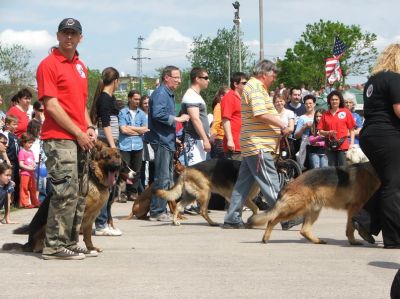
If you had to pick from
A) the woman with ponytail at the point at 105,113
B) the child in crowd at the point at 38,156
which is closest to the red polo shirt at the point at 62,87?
the woman with ponytail at the point at 105,113

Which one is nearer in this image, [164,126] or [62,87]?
[62,87]

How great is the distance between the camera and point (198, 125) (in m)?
11.1

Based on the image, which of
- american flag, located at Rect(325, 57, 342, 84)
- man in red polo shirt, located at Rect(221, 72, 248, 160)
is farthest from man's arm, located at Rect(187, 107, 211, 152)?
american flag, located at Rect(325, 57, 342, 84)

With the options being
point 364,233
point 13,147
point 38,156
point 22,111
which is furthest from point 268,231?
point 22,111

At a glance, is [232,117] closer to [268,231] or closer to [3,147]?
→ [268,231]

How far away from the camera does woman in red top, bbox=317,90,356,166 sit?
13.7 m

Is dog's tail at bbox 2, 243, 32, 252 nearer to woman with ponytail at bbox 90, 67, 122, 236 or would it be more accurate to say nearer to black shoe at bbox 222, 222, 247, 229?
woman with ponytail at bbox 90, 67, 122, 236

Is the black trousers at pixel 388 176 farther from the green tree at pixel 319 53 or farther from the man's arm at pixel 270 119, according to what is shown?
the green tree at pixel 319 53

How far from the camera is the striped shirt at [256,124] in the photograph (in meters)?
9.43

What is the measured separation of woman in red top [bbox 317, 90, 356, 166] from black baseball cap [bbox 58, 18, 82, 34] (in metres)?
7.53

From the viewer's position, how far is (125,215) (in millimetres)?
12055

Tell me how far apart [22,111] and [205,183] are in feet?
17.3

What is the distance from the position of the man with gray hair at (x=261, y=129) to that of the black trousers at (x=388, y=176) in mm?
1825

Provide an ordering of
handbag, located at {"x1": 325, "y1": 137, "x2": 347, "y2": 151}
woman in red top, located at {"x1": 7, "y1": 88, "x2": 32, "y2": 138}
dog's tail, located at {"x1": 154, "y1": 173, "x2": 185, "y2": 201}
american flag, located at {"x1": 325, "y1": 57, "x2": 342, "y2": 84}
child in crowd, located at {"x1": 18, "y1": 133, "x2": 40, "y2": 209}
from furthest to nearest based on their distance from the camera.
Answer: american flag, located at {"x1": 325, "y1": 57, "x2": 342, "y2": 84}, woman in red top, located at {"x1": 7, "y1": 88, "x2": 32, "y2": 138}, handbag, located at {"x1": 325, "y1": 137, "x2": 347, "y2": 151}, child in crowd, located at {"x1": 18, "y1": 133, "x2": 40, "y2": 209}, dog's tail, located at {"x1": 154, "y1": 173, "x2": 185, "y2": 201}
